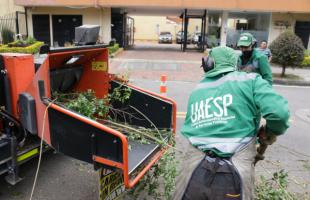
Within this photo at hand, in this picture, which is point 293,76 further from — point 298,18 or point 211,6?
point 298,18

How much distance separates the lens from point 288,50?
1280 cm

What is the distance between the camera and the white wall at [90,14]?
22875 mm

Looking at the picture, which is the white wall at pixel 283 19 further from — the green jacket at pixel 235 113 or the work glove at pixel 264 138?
the green jacket at pixel 235 113

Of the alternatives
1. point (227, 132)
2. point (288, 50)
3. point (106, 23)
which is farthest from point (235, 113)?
point (106, 23)

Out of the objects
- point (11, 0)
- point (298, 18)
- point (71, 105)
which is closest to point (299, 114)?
point (71, 105)

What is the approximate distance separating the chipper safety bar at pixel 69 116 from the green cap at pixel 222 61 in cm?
100

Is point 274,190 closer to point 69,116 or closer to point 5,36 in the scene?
point 69,116

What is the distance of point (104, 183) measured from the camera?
3.39 meters

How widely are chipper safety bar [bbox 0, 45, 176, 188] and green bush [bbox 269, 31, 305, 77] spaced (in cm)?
987

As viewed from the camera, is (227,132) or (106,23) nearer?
(227,132)

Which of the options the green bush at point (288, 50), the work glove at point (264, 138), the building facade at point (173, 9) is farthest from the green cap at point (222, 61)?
the building facade at point (173, 9)

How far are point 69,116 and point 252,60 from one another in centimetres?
313

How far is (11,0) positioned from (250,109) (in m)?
25.4

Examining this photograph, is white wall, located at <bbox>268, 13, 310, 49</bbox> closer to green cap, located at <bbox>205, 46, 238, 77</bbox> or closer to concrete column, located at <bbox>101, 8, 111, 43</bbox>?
concrete column, located at <bbox>101, 8, 111, 43</bbox>
